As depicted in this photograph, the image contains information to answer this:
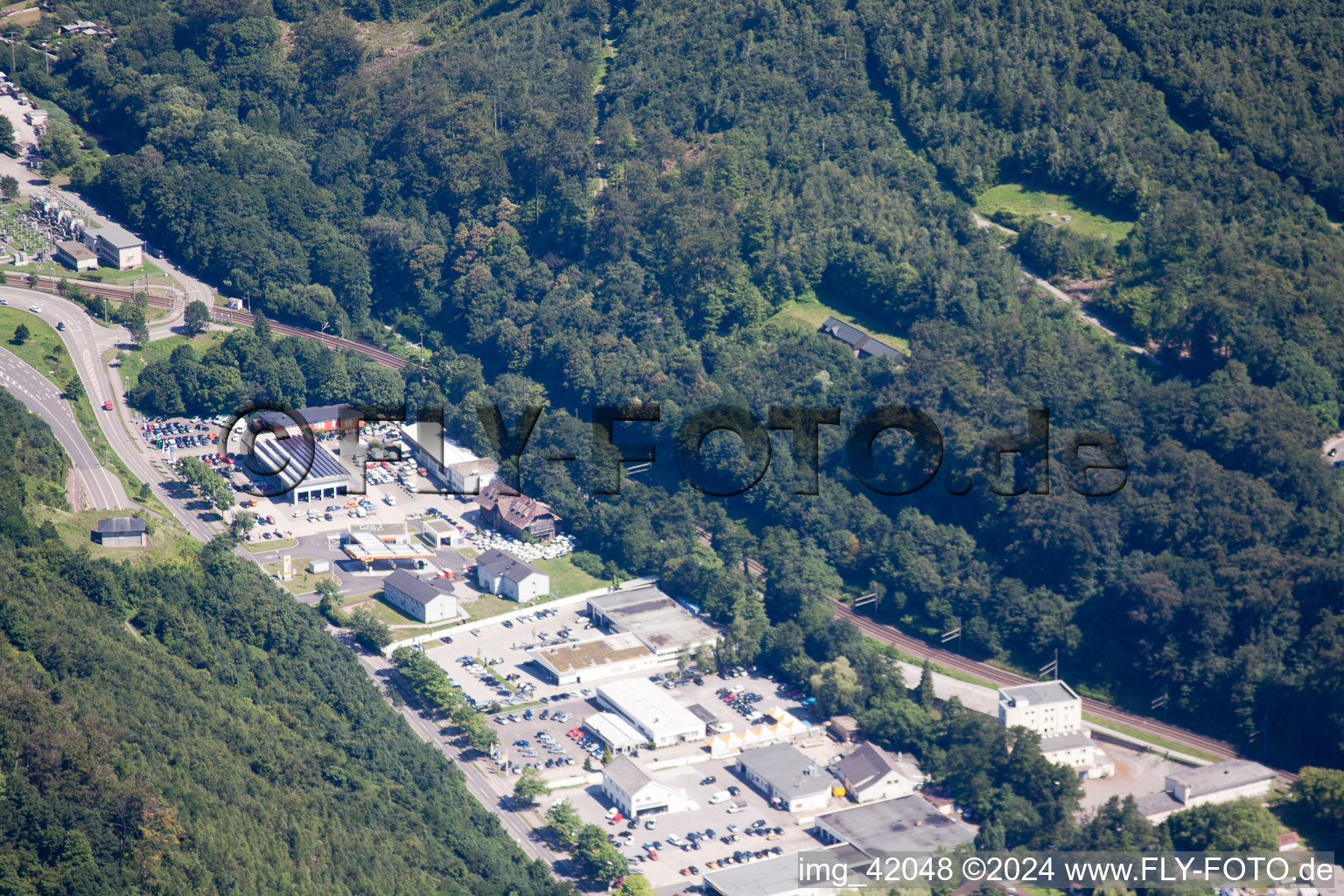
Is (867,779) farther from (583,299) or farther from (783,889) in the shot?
(583,299)

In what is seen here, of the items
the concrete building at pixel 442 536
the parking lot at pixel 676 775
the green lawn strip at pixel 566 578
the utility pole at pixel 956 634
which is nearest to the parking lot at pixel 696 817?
the parking lot at pixel 676 775

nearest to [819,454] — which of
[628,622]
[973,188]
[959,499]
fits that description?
[959,499]

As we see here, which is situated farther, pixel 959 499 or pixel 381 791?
pixel 959 499

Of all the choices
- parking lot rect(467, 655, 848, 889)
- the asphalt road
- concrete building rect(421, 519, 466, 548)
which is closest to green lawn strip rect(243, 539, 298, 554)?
the asphalt road

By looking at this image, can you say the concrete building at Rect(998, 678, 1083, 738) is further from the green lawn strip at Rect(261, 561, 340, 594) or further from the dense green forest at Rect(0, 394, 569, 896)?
the green lawn strip at Rect(261, 561, 340, 594)

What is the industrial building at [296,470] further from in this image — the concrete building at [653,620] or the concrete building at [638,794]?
the concrete building at [638,794]
